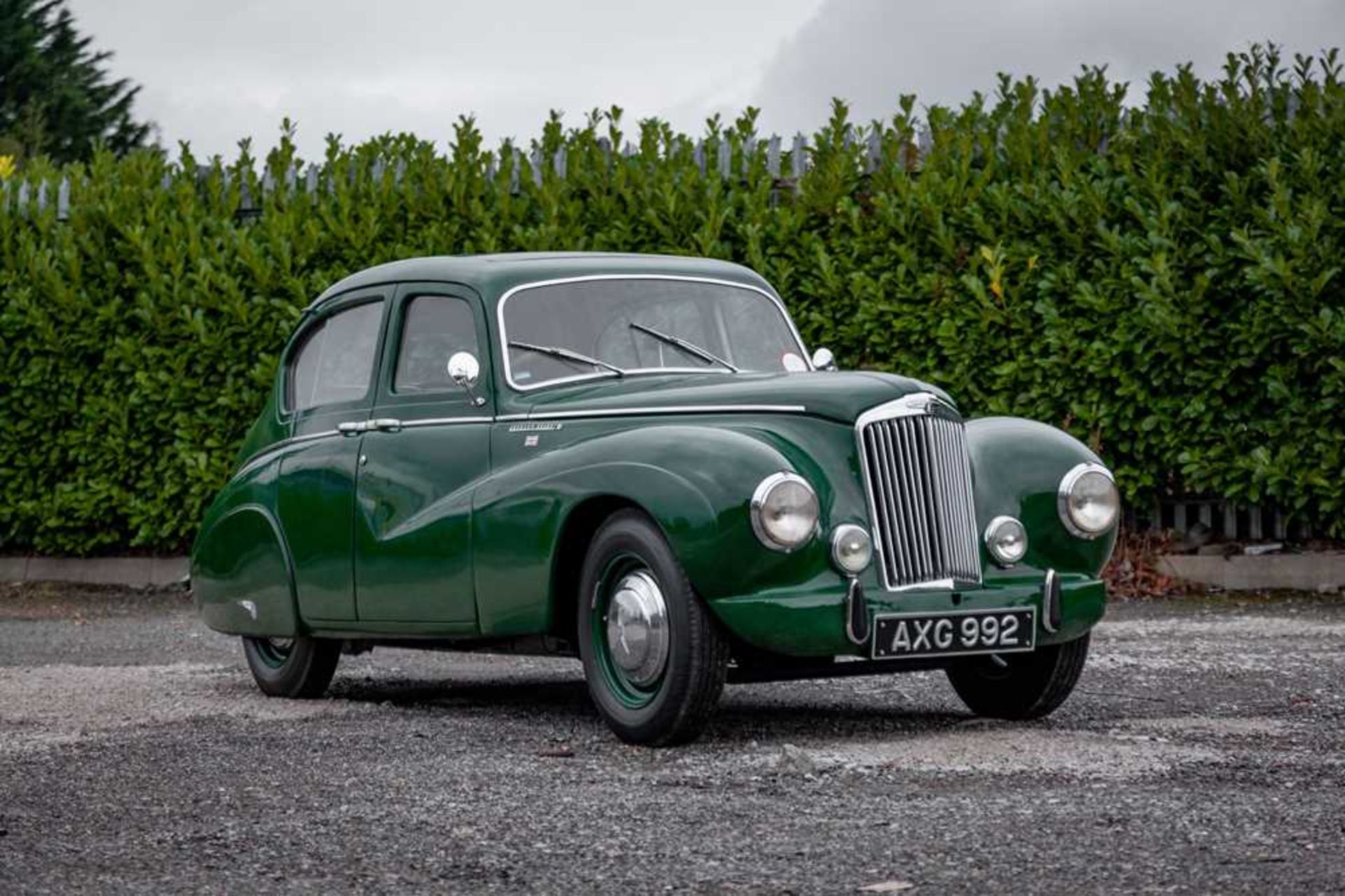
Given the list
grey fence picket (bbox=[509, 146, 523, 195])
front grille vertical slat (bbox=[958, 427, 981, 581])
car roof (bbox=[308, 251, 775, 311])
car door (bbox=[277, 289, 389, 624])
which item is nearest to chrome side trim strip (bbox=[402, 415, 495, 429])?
car door (bbox=[277, 289, 389, 624])

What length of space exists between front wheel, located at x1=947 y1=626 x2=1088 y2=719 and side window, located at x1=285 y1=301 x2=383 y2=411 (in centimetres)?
277

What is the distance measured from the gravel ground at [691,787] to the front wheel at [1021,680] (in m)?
0.13

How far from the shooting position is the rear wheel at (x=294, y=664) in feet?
29.1

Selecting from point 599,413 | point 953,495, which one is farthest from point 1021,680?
point 599,413

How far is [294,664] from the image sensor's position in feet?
29.4

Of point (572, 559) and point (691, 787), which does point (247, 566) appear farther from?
point (691, 787)

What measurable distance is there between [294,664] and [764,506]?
10.6 feet

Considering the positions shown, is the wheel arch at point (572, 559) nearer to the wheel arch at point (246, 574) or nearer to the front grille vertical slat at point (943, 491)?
the front grille vertical slat at point (943, 491)

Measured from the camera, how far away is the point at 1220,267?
12.1 metres

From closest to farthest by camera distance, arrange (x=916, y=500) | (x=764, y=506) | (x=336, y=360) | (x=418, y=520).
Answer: (x=764, y=506)
(x=916, y=500)
(x=418, y=520)
(x=336, y=360)

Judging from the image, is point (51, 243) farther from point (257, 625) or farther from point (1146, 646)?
point (1146, 646)

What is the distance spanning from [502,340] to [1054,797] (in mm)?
3142

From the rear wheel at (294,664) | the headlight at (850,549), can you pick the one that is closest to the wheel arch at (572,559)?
the headlight at (850,549)

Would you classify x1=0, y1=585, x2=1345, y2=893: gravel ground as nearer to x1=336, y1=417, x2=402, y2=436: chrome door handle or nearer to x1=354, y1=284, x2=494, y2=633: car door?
x1=354, y1=284, x2=494, y2=633: car door
